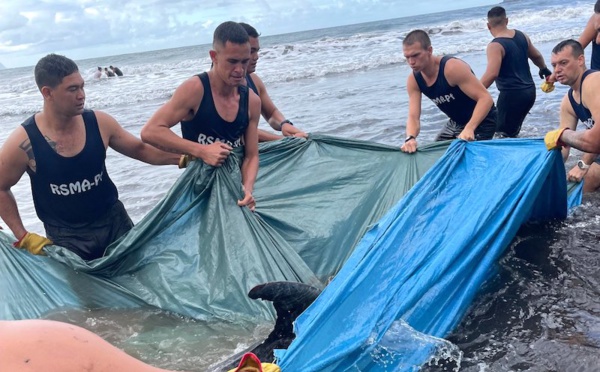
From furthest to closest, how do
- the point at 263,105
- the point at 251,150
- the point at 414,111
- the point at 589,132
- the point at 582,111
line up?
the point at 263,105 → the point at 414,111 → the point at 582,111 → the point at 251,150 → the point at 589,132

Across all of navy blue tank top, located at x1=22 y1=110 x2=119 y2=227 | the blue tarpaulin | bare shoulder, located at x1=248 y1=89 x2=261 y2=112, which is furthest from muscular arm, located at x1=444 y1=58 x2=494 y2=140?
navy blue tank top, located at x1=22 y1=110 x2=119 y2=227

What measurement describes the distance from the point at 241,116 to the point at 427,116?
620 cm

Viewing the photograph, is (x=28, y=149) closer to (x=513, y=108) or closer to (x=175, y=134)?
(x=175, y=134)

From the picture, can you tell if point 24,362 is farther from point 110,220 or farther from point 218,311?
point 110,220

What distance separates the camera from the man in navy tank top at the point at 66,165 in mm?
3453

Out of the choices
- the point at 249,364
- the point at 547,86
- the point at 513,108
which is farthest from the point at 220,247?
the point at 513,108

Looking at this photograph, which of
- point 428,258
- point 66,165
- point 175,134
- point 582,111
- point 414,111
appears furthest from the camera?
point 414,111

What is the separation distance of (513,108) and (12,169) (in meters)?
5.00

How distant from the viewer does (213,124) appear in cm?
385

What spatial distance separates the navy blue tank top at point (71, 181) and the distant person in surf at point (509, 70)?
13.5ft

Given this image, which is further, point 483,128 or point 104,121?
point 483,128

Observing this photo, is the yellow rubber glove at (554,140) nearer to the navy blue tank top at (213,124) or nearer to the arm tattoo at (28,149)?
the navy blue tank top at (213,124)

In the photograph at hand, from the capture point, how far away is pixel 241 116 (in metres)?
3.89

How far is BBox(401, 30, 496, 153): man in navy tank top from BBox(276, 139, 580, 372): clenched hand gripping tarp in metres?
1.00
